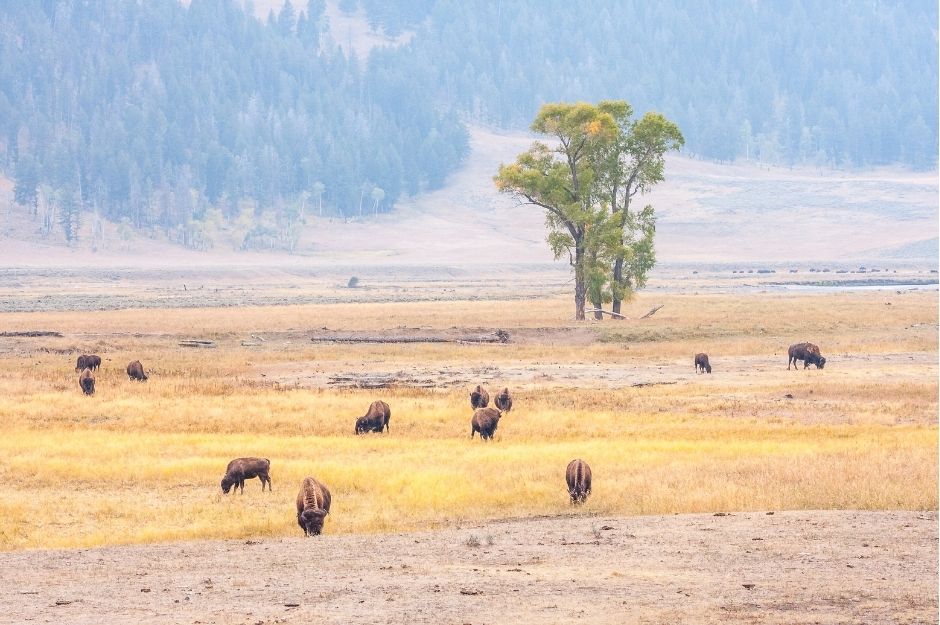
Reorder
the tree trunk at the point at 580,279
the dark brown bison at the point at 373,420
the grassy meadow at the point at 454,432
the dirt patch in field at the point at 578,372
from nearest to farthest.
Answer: the grassy meadow at the point at 454,432 → the dark brown bison at the point at 373,420 → the dirt patch in field at the point at 578,372 → the tree trunk at the point at 580,279

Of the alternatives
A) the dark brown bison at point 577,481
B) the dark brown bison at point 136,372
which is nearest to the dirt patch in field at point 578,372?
the dark brown bison at point 136,372

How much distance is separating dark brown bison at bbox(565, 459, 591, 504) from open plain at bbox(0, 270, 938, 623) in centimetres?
25

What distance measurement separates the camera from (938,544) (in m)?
17.2

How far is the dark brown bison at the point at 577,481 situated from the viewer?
816 inches

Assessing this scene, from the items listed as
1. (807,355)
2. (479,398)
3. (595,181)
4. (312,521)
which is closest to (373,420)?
(479,398)

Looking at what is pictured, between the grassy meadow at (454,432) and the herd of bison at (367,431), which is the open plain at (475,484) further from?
the herd of bison at (367,431)

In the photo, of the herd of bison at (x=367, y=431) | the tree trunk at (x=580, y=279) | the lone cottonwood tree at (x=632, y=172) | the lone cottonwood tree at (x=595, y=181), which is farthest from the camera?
the tree trunk at (x=580, y=279)

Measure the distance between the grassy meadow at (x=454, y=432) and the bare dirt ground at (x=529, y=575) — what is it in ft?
5.19

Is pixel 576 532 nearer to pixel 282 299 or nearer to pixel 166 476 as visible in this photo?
pixel 166 476

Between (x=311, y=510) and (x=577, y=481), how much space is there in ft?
14.2

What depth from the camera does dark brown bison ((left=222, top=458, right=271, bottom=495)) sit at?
22.3 metres

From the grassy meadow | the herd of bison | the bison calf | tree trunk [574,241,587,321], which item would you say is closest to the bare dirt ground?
the herd of bison

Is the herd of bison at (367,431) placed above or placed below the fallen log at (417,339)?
below

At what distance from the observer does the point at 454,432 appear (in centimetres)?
2936
